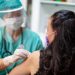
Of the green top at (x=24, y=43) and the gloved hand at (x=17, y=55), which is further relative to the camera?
the green top at (x=24, y=43)

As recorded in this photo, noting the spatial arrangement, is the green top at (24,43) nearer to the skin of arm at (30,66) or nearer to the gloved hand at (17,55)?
the gloved hand at (17,55)

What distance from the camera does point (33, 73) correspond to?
135cm

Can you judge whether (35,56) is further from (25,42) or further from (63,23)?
(25,42)

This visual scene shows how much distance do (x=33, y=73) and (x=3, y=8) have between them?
25.3 inches

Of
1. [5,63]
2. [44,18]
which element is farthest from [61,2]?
[5,63]

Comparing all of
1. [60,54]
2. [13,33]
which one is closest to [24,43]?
[13,33]

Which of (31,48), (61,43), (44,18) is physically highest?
(61,43)

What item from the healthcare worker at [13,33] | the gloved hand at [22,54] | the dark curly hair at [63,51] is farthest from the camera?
the healthcare worker at [13,33]

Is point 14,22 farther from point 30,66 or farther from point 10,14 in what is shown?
point 30,66

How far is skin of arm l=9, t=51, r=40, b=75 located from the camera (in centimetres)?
134

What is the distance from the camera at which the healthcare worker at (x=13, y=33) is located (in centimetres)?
177

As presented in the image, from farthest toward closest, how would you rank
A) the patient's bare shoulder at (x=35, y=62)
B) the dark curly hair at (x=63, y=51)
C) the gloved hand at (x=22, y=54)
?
the gloved hand at (x=22, y=54), the patient's bare shoulder at (x=35, y=62), the dark curly hair at (x=63, y=51)

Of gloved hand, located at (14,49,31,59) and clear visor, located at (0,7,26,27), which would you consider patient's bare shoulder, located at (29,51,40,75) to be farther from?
clear visor, located at (0,7,26,27)

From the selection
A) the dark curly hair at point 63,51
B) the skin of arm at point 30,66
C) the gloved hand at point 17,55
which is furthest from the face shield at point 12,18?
the dark curly hair at point 63,51
